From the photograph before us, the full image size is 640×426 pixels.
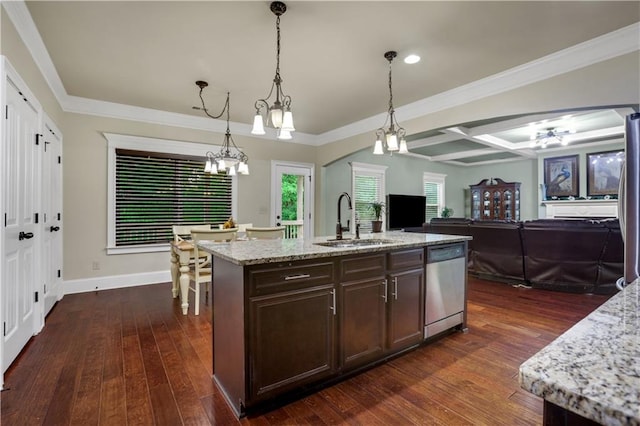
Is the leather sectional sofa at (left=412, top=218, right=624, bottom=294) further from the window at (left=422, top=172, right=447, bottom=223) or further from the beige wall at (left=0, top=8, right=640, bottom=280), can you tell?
the window at (left=422, top=172, right=447, bottom=223)

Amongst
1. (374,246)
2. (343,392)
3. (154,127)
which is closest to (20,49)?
(154,127)

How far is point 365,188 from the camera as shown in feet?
25.1

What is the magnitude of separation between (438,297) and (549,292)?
258 cm

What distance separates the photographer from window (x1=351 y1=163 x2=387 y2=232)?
291 inches

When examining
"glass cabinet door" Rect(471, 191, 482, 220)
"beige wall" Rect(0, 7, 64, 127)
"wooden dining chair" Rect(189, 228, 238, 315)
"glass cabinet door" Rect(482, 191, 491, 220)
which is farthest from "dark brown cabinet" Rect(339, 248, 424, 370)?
"glass cabinet door" Rect(471, 191, 482, 220)

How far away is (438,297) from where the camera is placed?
110 inches

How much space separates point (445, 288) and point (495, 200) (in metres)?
7.35

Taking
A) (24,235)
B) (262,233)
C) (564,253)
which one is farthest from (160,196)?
(564,253)

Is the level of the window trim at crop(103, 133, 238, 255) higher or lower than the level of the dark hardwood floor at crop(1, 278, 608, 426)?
higher

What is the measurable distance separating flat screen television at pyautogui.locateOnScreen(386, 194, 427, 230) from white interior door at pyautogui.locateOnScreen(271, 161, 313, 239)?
8.10ft

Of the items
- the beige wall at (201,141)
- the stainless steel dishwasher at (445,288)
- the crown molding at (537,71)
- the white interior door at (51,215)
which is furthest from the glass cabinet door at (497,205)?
the white interior door at (51,215)

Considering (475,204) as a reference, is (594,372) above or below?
below

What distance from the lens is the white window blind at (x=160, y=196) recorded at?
4762 mm

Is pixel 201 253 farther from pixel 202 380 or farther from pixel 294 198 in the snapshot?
pixel 294 198
